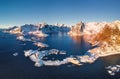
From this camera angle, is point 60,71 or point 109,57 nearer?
point 60,71

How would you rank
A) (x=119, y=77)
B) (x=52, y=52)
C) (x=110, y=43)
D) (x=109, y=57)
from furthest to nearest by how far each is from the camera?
1. (x=110, y=43)
2. (x=52, y=52)
3. (x=109, y=57)
4. (x=119, y=77)

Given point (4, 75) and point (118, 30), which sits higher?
point (118, 30)

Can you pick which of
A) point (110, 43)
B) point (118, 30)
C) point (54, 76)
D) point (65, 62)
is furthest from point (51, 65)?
point (118, 30)

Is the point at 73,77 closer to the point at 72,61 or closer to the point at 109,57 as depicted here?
the point at 72,61

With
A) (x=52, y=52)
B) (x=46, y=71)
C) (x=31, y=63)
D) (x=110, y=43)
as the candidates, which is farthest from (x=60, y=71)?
(x=110, y=43)

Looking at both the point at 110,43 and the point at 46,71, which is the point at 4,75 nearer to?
the point at 46,71

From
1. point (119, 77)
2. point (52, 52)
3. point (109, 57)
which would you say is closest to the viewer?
point (119, 77)

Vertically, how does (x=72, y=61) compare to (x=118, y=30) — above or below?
below

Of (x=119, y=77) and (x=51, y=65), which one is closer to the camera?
(x=119, y=77)

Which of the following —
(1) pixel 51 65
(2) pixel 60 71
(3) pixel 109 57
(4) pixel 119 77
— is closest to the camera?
(4) pixel 119 77
